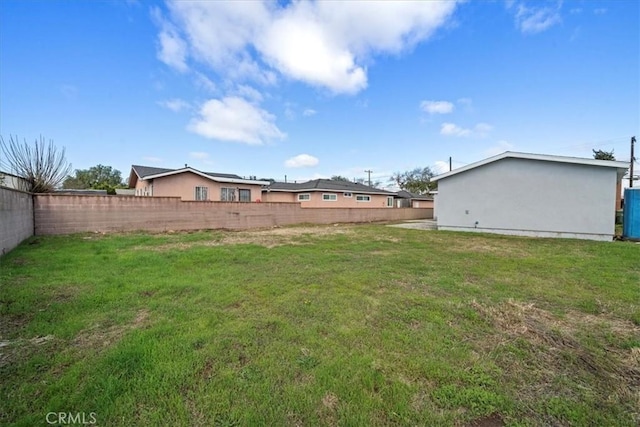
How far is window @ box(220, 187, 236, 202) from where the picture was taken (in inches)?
696

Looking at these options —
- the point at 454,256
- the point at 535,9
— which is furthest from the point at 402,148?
the point at 454,256

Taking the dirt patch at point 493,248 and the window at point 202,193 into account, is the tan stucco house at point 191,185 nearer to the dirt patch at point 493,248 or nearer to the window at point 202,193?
the window at point 202,193

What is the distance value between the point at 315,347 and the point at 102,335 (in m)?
2.23

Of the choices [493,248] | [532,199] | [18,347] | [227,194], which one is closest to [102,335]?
[18,347]

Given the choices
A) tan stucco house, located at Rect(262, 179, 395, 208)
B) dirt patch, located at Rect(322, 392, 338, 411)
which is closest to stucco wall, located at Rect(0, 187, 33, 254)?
dirt patch, located at Rect(322, 392, 338, 411)

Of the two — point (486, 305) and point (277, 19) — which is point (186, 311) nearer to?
point (486, 305)

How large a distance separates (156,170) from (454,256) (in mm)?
19234

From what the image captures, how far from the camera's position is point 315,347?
2600 mm

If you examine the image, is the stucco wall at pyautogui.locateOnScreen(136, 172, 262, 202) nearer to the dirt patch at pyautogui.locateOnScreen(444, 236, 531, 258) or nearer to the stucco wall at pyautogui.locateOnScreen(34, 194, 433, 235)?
the stucco wall at pyautogui.locateOnScreen(34, 194, 433, 235)

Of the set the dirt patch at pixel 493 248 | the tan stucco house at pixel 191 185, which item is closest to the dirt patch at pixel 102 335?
the dirt patch at pixel 493 248

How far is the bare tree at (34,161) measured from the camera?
11.8 m

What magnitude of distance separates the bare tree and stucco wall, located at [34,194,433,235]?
3655mm

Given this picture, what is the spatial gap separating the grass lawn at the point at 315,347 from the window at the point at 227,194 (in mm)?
12389

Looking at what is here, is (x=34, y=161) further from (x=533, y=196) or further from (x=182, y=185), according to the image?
(x=533, y=196)
